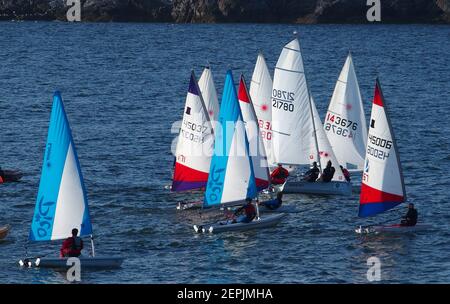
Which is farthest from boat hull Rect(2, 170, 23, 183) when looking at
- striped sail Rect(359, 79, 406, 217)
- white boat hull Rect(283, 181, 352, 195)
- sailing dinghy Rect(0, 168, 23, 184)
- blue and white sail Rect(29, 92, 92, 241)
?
striped sail Rect(359, 79, 406, 217)

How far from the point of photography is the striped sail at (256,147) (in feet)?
225

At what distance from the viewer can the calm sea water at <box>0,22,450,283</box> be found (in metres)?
57.0

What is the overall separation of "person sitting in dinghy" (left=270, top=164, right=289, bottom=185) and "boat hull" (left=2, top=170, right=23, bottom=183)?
639 inches

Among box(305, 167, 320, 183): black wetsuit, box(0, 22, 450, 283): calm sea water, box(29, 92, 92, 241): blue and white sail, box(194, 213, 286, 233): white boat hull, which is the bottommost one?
box(0, 22, 450, 283): calm sea water

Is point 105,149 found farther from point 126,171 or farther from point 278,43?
point 278,43

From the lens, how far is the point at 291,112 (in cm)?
7631

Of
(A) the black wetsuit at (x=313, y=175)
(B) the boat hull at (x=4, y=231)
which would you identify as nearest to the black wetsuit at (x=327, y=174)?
(A) the black wetsuit at (x=313, y=175)

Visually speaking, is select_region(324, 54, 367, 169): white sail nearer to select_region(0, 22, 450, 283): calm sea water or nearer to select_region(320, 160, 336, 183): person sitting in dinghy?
select_region(0, 22, 450, 283): calm sea water

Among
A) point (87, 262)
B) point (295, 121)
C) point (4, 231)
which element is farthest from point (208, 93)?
point (87, 262)

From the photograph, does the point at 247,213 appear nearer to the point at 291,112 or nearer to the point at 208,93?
the point at 208,93

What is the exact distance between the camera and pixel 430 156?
88.8m

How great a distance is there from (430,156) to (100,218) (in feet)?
102

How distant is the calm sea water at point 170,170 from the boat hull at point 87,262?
0.37 metres

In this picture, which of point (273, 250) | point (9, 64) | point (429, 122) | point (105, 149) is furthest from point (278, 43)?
point (273, 250)
